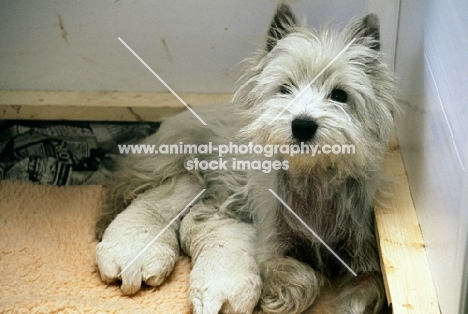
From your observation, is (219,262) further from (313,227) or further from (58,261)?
(58,261)

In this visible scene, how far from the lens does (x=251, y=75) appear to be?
67.7 inches

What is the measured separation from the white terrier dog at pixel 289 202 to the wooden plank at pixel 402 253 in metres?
0.07

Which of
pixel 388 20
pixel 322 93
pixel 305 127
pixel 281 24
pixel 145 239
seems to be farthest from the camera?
pixel 388 20

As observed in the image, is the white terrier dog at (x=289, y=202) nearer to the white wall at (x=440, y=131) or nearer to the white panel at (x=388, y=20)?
the white wall at (x=440, y=131)

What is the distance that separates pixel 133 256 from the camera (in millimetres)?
1718

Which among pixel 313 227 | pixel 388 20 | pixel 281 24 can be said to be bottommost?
pixel 313 227

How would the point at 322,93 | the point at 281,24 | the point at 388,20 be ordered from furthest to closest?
1. the point at 388,20
2. the point at 281,24
3. the point at 322,93

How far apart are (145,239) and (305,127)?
0.58 meters

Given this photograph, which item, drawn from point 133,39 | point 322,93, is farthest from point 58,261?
point 322,93

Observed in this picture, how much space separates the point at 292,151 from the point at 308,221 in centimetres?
26

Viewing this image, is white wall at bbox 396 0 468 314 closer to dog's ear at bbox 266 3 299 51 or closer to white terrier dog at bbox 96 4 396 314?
white terrier dog at bbox 96 4 396 314

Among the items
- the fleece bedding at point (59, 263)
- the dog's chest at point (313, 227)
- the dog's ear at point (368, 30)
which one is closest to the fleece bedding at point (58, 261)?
the fleece bedding at point (59, 263)

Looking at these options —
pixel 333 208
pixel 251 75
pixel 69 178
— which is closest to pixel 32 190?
A: pixel 69 178

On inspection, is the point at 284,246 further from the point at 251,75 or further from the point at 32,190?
the point at 32,190
